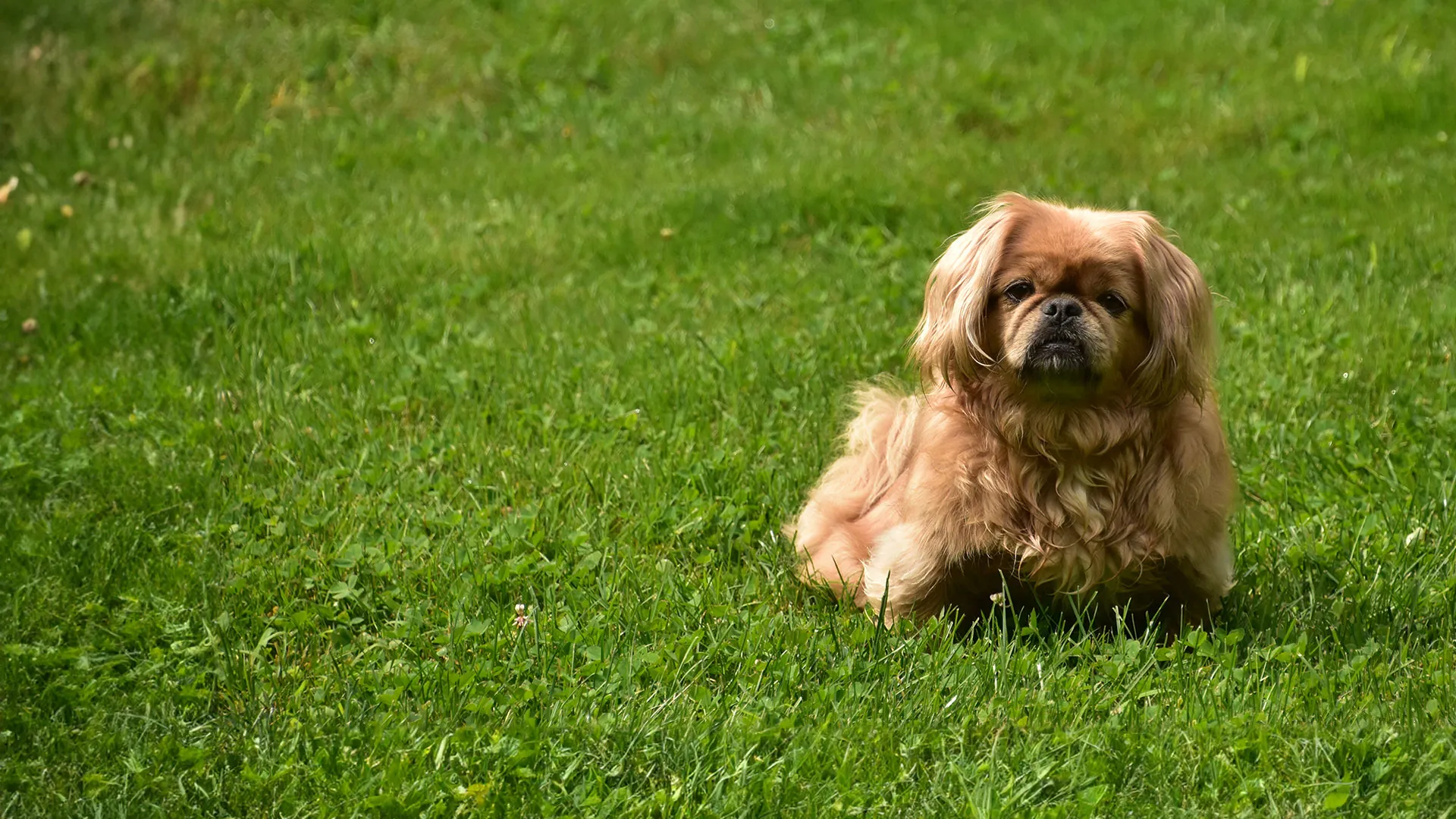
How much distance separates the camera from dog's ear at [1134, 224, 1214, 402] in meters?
3.59

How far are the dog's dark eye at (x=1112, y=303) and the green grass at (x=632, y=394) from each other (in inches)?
32.9

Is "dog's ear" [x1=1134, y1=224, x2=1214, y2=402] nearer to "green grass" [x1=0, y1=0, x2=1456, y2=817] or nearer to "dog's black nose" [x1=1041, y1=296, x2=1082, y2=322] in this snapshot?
"dog's black nose" [x1=1041, y1=296, x2=1082, y2=322]

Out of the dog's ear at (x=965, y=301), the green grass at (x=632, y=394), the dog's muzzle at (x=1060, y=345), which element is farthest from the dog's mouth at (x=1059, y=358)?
the green grass at (x=632, y=394)

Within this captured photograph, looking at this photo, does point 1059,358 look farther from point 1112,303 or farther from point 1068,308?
point 1112,303

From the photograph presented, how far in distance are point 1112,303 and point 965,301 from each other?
0.37m

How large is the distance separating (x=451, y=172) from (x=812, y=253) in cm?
217

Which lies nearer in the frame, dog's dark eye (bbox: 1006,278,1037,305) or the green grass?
the green grass

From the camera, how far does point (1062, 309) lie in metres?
3.55

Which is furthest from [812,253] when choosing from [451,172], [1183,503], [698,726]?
[698,726]

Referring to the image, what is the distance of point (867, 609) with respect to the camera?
3.82 metres

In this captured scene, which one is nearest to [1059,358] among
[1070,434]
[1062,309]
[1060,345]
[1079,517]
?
[1060,345]

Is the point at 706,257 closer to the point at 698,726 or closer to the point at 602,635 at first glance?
the point at 602,635

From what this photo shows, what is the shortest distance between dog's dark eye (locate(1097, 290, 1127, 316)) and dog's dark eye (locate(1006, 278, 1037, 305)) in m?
0.17

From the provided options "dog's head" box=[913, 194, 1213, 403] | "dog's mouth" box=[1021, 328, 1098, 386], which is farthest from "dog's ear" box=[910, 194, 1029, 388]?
"dog's mouth" box=[1021, 328, 1098, 386]
